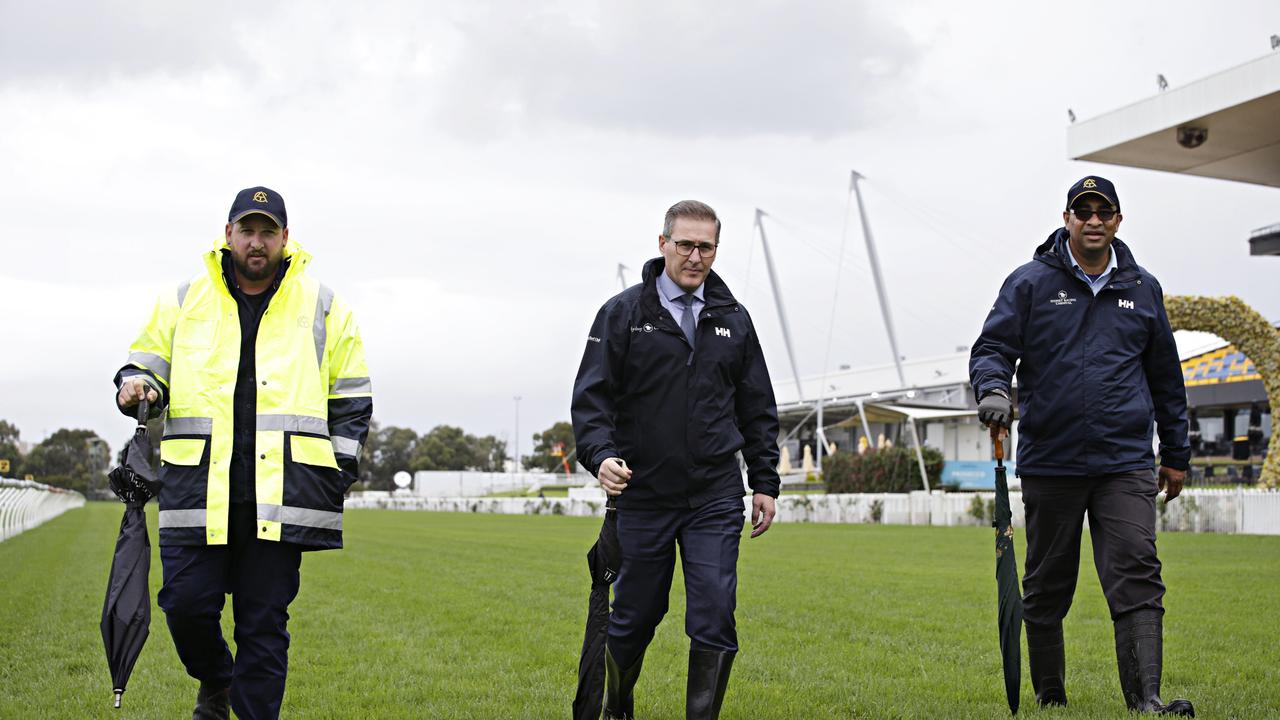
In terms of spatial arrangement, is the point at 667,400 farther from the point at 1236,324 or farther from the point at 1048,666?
the point at 1236,324

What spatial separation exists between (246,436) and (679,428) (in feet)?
5.40

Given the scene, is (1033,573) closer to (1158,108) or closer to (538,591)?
(538,591)

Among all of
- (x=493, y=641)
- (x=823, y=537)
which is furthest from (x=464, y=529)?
(x=493, y=641)

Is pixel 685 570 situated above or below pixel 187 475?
below

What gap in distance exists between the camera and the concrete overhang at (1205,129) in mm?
21766

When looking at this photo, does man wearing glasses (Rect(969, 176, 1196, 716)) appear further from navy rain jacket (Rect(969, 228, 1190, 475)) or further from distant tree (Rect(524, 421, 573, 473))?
distant tree (Rect(524, 421, 573, 473))

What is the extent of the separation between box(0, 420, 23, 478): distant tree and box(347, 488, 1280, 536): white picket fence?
83.8m

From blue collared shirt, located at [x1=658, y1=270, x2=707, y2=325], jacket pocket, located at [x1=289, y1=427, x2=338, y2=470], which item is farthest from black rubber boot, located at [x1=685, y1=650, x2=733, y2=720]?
jacket pocket, located at [x1=289, y1=427, x2=338, y2=470]

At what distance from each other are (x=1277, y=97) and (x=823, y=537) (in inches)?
414

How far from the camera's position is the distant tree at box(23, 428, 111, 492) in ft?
378

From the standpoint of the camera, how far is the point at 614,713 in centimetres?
572

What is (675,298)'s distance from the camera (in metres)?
5.44

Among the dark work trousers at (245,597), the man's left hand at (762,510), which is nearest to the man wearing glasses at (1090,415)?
the man's left hand at (762,510)

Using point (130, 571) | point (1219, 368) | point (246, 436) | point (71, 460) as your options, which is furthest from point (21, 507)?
point (71, 460)
